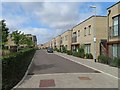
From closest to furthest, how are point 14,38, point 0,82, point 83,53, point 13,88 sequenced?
point 0,82
point 13,88
point 83,53
point 14,38

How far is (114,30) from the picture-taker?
2519cm

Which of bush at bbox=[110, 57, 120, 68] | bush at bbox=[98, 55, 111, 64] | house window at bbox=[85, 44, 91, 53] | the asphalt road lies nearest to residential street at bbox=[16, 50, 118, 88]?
the asphalt road

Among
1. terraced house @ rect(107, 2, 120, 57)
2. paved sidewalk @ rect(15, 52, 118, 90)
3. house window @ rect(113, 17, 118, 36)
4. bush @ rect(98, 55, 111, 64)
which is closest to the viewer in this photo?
paved sidewalk @ rect(15, 52, 118, 90)

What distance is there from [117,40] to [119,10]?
295 cm

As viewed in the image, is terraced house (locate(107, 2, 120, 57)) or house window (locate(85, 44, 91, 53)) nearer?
terraced house (locate(107, 2, 120, 57))

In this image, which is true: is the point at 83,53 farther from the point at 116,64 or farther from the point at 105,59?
the point at 116,64

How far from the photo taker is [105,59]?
24734mm

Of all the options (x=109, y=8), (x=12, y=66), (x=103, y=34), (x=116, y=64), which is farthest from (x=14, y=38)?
(x=12, y=66)

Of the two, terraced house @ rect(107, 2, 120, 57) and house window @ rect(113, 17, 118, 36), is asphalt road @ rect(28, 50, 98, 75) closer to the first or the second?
terraced house @ rect(107, 2, 120, 57)

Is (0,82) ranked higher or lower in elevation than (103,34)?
lower

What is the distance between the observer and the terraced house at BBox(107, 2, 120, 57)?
78.4ft

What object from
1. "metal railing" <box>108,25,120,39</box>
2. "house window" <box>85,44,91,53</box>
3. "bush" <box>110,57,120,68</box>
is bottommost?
"bush" <box>110,57,120,68</box>

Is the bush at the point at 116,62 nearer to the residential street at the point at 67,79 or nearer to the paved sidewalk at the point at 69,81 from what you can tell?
the residential street at the point at 67,79

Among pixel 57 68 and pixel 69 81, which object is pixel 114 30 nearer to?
pixel 57 68
